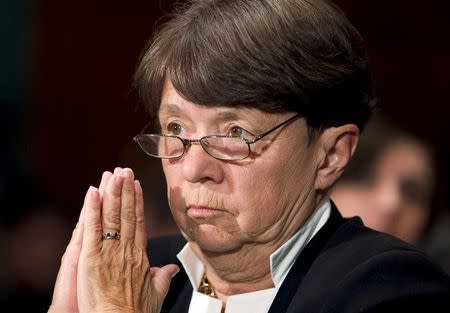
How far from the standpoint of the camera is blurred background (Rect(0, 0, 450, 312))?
17.8 feet

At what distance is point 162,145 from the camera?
268 centimetres

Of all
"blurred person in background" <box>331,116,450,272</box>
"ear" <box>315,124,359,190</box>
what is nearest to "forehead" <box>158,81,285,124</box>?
"ear" <box>315,124,359,190</box>

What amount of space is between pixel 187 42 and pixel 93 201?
504 mm

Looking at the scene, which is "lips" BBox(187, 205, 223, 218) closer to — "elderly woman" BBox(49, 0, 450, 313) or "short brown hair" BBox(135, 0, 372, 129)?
"elderly woman" BBox(49, 0, 450, 313)

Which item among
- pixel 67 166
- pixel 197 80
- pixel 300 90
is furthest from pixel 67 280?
pixel 67 166

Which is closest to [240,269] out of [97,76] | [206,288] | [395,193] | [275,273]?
[275,273]

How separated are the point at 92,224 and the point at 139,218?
0.14 meters

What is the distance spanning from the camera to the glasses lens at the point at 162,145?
260 centimetres

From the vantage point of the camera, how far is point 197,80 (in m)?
2.49

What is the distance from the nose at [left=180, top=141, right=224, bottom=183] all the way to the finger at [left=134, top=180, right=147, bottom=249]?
0.15m

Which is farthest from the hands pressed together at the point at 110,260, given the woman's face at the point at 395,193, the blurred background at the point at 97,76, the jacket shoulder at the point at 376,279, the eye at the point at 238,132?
the blurred background at the point at 97,76

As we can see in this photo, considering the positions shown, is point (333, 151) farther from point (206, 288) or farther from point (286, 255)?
point (206, 288)

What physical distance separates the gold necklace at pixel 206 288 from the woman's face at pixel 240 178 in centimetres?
23

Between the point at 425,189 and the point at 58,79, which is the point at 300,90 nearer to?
the point at 425,189
